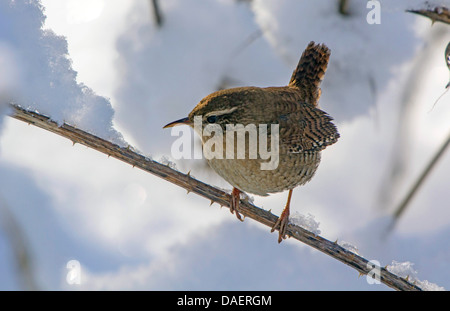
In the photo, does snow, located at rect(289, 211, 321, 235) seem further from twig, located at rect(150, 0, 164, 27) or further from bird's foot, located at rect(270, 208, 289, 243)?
twig, located at rect(150, 0, 164, 27)

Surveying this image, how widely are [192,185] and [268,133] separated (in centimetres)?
61

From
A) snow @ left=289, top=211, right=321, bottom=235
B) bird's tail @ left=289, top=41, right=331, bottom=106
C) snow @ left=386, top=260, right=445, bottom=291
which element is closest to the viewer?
snow @ left=386, top=260, right=445, bottom=291

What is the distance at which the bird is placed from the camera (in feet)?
8.62

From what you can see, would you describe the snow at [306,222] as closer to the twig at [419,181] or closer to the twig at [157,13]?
the twig at [419,181]

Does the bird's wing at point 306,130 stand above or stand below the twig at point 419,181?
above

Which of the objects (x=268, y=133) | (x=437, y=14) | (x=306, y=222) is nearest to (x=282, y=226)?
(x=306, y=222)

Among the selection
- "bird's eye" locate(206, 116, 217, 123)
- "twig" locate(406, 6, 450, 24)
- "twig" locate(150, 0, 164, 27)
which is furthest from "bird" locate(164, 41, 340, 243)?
"twig" locate(406, 6, 450, 24)

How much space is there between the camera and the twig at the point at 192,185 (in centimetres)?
204

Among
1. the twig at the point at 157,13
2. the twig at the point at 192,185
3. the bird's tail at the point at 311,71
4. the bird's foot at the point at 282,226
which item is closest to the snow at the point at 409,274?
the twig at the point at 192,185

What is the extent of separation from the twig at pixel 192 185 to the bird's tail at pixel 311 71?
0.98m

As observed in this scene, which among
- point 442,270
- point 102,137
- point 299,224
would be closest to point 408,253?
point 442,270

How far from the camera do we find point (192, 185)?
7.66 feet

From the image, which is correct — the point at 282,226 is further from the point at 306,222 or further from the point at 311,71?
the point at 311,71

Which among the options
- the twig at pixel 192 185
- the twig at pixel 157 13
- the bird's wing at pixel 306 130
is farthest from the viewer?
the twig at pixel 157 13
